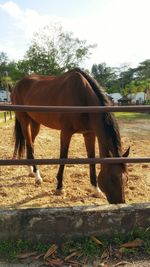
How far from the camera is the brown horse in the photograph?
121 inches

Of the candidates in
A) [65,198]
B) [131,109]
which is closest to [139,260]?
[131,109]

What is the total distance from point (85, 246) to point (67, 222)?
0.25 m

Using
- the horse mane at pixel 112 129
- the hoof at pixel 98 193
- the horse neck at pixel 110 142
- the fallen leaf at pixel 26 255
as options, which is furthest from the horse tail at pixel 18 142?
the fallen leaf at pixel 26 255

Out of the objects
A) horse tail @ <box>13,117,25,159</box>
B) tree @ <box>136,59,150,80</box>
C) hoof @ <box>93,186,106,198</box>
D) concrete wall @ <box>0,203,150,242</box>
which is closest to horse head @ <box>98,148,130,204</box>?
concrete wall @ <box>0,203,150,242</box>

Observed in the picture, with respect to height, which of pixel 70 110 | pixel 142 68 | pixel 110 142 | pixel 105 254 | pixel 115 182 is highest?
pixel 142 68

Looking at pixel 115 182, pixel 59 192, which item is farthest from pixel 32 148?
pixel 115 182

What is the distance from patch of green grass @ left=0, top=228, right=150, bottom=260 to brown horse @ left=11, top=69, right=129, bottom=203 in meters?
0.49

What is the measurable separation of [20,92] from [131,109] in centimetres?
367

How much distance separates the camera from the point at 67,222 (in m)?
2.58

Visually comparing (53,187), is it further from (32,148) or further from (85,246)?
(85,246)

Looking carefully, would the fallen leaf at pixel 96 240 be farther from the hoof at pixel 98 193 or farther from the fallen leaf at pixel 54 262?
the hoof at pixel 98 193

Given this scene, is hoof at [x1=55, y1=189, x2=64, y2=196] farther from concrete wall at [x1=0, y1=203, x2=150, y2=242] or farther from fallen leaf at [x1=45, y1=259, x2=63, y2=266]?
fallen leaf at [x1=45, y1=259, x2=63, y2=266]

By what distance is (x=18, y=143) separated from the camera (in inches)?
225

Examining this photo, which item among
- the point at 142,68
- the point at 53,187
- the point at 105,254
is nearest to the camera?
the point at 105,254
